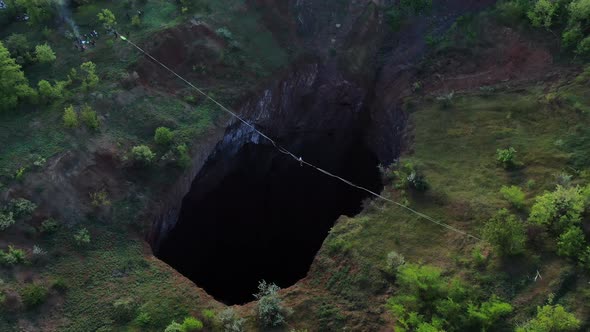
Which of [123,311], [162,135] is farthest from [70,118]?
[123,311]

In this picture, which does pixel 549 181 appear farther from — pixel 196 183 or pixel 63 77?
pixel 63 77

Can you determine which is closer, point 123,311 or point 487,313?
point 487,313

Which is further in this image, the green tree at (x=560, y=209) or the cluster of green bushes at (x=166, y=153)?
the cluster of green bushes at (x=166, y=153)

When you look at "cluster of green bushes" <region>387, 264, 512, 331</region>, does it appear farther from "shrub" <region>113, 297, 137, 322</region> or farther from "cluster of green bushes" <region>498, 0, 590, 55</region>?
"cluster of green bushes" <region>498, 0, 590, 55</region>

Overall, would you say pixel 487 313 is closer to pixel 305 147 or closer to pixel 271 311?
pixel 271 311

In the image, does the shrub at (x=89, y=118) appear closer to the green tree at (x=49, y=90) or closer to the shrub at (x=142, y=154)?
the green tree at (x=49, y=90)

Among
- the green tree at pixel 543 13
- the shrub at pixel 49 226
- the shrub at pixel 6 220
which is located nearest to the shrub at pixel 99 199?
the shrub at pixel 49 226
